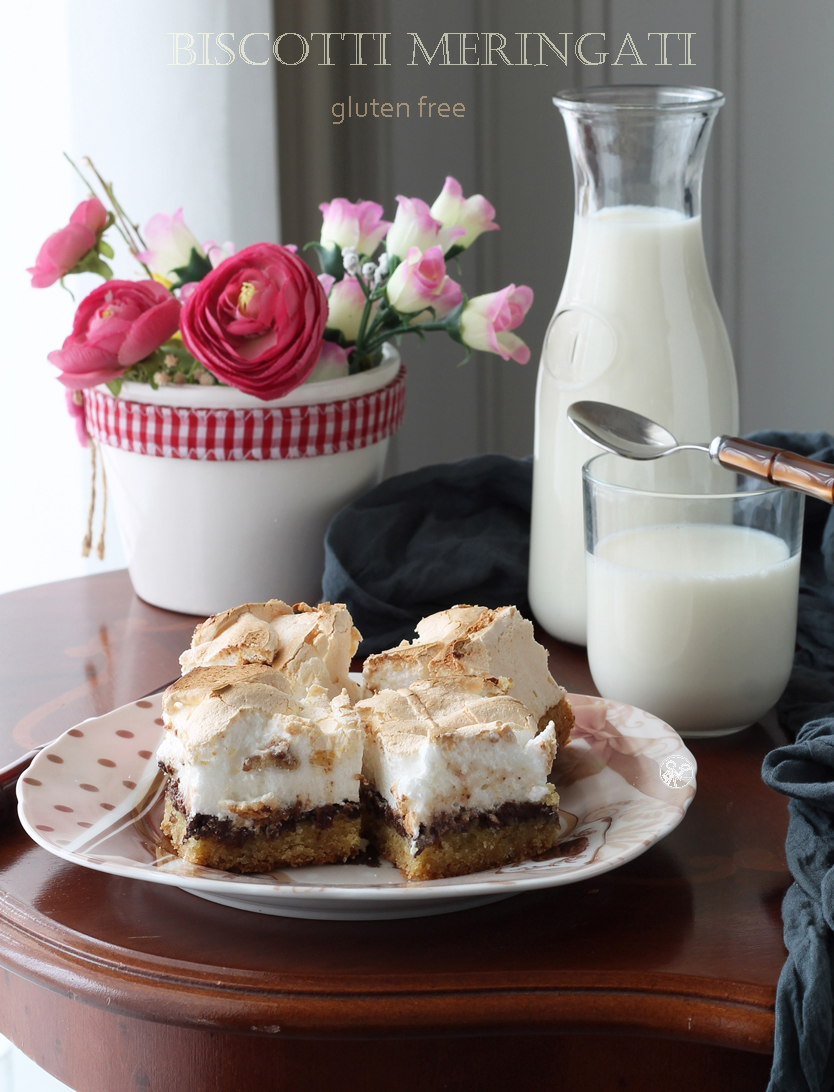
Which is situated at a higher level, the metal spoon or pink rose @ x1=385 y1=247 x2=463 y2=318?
pink rose @ x1=385 y1=247 x2=463 y2=318

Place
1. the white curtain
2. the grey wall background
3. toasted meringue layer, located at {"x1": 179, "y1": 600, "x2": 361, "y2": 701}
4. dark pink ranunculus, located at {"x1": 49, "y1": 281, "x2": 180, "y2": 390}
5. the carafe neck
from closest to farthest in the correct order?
toasted meringue layer, located at {"x1": 179, "y1": 600, "x2": 361, "y2": 701} < the carafe neck < dark pink ranunculus, located at {"x1": 49, "y1": 281, "x2": 180, "y2": 390} < the white curtain < the grey wall background

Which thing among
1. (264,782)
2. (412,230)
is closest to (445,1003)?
(264,782)

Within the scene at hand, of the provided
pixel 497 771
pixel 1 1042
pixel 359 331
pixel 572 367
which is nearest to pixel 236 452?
pixel 359 331

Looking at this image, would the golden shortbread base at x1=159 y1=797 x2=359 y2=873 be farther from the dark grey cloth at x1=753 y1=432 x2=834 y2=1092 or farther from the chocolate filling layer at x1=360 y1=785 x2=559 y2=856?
the dark grey cloth at x1=753 y1=432 x2=834 y2=1092

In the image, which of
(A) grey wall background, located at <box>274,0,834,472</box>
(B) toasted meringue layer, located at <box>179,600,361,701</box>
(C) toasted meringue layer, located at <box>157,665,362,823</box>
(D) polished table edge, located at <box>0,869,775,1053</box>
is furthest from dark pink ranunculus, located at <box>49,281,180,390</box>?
(A) grey wall background, located at <box>274,0,834,472</box>

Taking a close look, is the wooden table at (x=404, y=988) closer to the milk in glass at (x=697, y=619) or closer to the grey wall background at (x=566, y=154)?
the milk in glass at (x=697, y=619)

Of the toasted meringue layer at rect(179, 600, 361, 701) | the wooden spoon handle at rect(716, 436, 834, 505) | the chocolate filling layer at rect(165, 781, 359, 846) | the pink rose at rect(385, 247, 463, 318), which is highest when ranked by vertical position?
the pink rose at rect(385, 247, 463, 318)

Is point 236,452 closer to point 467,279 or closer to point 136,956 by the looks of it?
point 136,956
